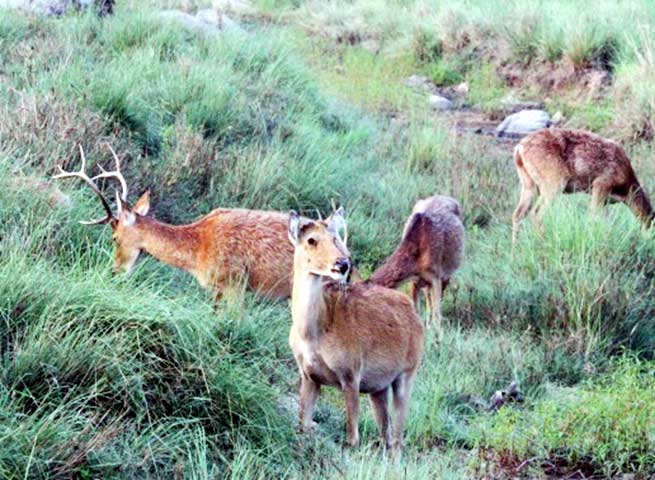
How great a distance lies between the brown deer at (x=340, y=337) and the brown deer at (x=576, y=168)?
5.45 meters

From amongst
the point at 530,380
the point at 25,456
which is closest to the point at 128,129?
the point at 530,380

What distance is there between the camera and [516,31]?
66.5 ft

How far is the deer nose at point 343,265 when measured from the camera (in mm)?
6805

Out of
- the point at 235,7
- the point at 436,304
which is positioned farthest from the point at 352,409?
the point at 235,7

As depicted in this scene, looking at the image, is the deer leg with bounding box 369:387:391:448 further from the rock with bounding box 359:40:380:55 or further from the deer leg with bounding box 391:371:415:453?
the rock with bounding box 359:40:380:55

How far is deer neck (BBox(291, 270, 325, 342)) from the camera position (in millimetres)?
7008

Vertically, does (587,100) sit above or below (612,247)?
A: below

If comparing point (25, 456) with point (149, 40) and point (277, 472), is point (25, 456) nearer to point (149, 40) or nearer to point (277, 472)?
point (277, 472)

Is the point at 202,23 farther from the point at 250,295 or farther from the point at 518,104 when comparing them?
the point at 250,295

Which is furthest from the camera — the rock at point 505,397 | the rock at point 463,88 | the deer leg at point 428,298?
the rock at point 463,88

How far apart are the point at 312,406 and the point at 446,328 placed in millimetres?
2964

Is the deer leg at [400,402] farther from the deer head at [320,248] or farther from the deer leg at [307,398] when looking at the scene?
the deer head at [320,248]

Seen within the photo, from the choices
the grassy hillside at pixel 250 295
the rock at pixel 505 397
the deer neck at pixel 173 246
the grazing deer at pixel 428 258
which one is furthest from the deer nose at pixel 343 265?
the grazing deer at pixel 428 258

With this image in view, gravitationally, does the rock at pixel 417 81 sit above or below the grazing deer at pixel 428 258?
below
